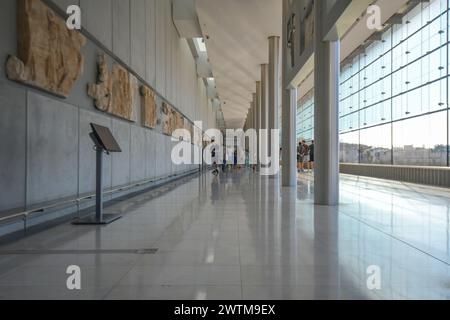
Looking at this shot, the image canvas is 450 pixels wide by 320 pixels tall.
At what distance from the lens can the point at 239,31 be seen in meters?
24.2

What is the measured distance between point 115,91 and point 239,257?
776cm

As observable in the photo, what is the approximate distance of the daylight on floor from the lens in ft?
12.9

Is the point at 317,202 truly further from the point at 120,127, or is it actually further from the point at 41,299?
the point at 41,299

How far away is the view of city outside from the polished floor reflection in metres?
9.04

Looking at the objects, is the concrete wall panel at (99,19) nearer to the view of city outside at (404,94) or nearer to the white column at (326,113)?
the white column at (326,113)

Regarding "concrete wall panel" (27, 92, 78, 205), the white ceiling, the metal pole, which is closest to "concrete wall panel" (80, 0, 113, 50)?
"concrete wall panel" (27, 92, 78, 205)

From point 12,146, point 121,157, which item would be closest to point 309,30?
point 121,157

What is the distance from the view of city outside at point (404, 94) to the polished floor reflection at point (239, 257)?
29.7 feet

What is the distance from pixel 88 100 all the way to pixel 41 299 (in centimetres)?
659

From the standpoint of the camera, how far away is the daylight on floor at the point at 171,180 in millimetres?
3943

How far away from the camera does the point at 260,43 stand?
2666cm

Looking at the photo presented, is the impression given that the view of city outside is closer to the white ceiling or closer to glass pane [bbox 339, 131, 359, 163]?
glass pane [bbox 339, 131, 359, 163]

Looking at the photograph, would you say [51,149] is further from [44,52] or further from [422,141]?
[422,141]
